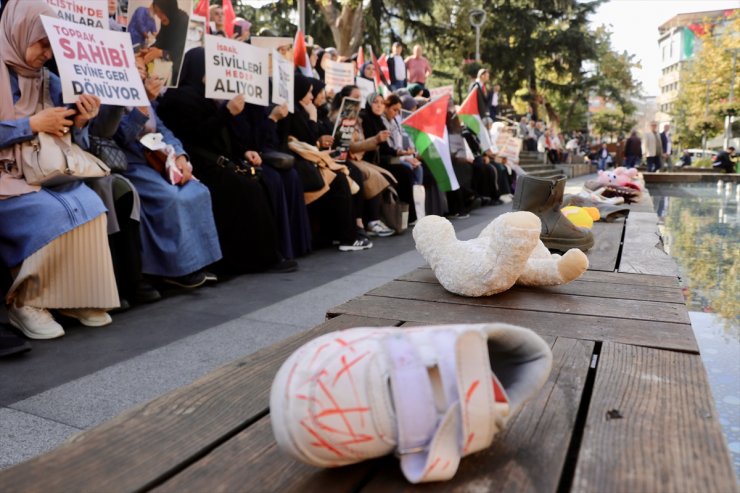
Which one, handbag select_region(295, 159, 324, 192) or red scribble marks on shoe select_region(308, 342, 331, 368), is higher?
handbag select_region(295, 159, 324, 192)

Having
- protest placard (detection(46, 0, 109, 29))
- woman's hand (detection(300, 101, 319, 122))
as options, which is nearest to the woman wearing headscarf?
protest placard (detection(46, 0, 109, 29))

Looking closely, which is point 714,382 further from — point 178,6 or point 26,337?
point 178,6

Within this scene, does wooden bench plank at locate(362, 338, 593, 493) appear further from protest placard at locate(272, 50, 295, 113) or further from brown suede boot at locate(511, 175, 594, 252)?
protest placard at locate(272, 50, 295, 113)

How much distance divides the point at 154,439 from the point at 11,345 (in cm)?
202

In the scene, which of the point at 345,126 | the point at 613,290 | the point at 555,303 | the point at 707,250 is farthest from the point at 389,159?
the point at 555,303

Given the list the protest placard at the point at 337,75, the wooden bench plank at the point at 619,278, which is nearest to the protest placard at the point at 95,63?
the wooden bench plank at the point at 619,278

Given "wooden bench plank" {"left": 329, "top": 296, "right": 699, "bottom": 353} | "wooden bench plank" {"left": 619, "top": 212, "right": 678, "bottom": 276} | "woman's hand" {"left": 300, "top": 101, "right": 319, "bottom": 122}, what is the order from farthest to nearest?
1. "woman's hand" {"left": 300, "top": 101, "right": 319, "bottom": 122}
2. "wooden bench plank" {"left": 619, "top": 212, "right": 678, "bottom": 276}
3. "wooden bench plank" {"left": 329, "top": 296, "right": 699, "bottom": 353}

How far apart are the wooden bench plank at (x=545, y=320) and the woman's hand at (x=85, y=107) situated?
2158 mm

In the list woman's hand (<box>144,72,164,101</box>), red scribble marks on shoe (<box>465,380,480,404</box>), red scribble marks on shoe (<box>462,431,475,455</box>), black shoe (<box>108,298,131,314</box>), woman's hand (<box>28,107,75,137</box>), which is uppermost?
woman's hand (<box>144,72,164,101</box>)

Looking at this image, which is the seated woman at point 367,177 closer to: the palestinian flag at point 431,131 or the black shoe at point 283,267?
the palestinian flag at point 431,131

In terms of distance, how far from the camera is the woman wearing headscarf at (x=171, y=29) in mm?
4230

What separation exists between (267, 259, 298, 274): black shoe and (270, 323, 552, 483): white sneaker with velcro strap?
3712 millimetres

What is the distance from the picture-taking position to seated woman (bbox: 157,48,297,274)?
14.3 ft

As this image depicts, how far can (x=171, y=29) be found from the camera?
4242mm
